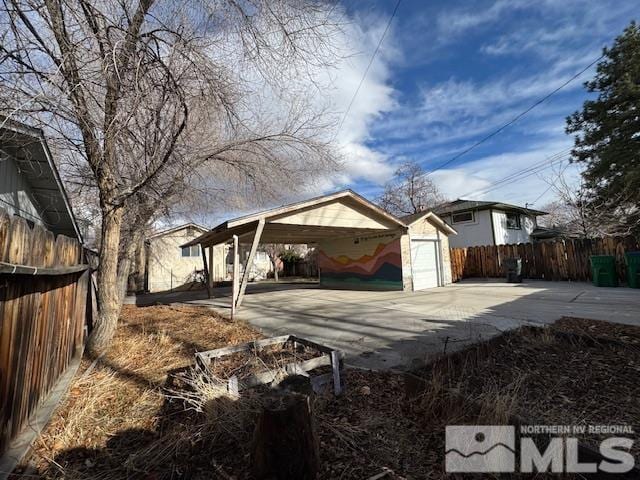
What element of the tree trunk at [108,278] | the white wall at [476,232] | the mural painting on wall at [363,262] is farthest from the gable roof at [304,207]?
the white wall at [476,232]

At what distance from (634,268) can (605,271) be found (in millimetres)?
1165

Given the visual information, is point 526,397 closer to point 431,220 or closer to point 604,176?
point 431,220

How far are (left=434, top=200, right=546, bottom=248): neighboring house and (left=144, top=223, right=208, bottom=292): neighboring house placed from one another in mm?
18040

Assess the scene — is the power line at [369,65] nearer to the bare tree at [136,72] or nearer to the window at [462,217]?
the bare tree at [136,72]

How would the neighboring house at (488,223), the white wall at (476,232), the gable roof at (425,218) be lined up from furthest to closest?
the white wall at (476,232), the neighboring house at (488,223), the gable roof at (425,218)

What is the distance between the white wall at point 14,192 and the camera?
15.1ft

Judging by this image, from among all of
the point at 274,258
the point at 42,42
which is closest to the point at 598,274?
the point at 42,42

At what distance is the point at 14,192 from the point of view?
510 cm

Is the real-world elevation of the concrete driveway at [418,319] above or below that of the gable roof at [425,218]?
below

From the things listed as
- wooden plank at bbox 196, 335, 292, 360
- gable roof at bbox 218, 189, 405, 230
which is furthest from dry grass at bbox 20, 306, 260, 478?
gable roof at bbox 218, 189, 405, 230

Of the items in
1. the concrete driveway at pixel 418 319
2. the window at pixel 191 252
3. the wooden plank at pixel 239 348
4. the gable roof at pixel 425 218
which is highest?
the gable roof at pixel 425 218

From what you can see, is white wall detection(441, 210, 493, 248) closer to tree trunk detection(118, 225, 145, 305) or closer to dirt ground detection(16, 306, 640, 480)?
tree trunk detection(118, 225, 145, 305)

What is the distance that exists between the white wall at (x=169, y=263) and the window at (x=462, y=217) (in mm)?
19159

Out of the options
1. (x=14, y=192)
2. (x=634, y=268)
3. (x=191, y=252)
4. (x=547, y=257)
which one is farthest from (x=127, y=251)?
(x=547, y=257)
